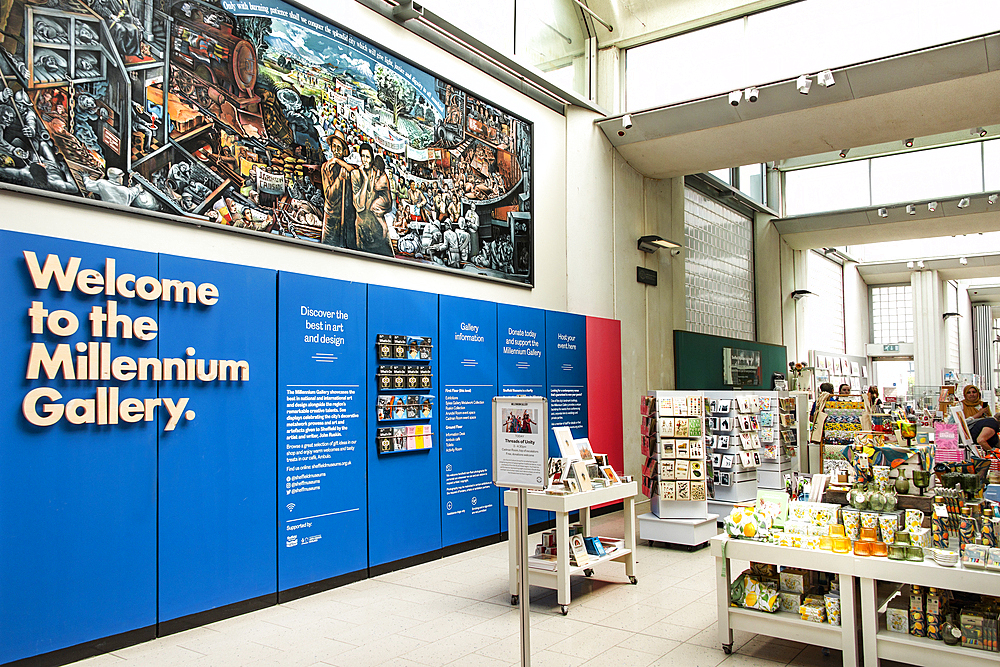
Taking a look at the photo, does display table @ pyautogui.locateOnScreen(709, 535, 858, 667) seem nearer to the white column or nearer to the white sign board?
the white sign board

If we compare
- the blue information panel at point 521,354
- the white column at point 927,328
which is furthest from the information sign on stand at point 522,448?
the white column at point 927,328

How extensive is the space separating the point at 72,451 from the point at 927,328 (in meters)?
22.9

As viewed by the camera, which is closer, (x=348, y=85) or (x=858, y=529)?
(x=858, y=529)

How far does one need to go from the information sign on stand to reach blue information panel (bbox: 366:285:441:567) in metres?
2.93

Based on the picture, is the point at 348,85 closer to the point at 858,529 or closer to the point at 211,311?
the point at 211,311

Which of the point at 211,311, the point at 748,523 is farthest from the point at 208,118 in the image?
the point at 748,523

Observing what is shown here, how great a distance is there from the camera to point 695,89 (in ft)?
31.7

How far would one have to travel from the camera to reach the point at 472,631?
478 cm

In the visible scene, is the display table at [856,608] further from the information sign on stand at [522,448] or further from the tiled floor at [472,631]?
the information sign on stand at [522,448]

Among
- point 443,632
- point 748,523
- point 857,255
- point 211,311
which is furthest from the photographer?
point 857,255

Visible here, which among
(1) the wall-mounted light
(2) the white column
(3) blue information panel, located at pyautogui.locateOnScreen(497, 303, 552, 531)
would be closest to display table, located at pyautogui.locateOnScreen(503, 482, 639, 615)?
(3) blue information panel, located at pyautogui.locateOnScreen(497, 303, 552, 531)

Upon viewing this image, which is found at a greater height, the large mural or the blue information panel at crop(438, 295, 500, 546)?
the large mural

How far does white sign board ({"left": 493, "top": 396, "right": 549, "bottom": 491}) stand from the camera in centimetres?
348

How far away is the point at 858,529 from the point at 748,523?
0.61 metres
